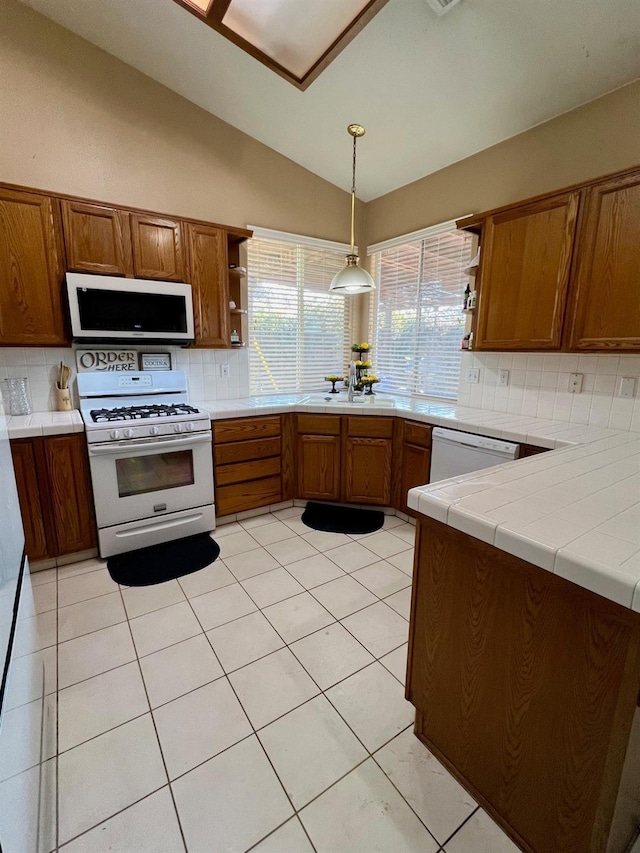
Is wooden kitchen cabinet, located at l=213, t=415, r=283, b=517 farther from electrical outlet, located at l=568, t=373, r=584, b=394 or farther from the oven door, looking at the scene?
electrical outlet, located at l=568, t=373, r=584, b=394

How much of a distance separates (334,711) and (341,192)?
410cm

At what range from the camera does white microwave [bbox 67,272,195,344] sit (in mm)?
2420

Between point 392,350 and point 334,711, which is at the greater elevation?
point 392,350

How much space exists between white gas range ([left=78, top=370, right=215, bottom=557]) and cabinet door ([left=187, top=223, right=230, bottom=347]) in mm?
538

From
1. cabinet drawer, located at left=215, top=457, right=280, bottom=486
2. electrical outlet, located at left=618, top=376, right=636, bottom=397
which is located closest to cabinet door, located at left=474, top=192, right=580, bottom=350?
electrical outlet, located at left=618, top=376, right=636, bottom=397

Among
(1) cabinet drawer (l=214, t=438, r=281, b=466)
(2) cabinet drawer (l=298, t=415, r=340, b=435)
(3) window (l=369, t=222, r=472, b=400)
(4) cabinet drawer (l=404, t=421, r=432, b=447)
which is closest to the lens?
(4) cabinet drawer (l=404, t=421, r=432, b=447)

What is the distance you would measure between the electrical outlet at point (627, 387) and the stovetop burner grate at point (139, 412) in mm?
2645

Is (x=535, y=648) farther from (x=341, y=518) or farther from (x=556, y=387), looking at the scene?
(x=341, y=518)

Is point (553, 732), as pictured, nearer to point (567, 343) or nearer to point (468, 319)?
point (567, 343)

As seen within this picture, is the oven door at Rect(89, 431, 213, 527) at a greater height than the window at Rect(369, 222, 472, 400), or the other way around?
the window at Rect(369, 222, 472, 400)

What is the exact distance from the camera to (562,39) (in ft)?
6.17

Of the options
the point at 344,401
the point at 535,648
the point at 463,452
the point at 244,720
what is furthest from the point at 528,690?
the point at 344,401

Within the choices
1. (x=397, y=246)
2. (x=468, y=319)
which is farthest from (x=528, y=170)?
(x=397, y=246)

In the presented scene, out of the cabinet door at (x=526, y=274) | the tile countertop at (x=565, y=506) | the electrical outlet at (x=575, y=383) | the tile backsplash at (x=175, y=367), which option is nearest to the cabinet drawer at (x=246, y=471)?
the tile backsplash at (x=175, y=367)
